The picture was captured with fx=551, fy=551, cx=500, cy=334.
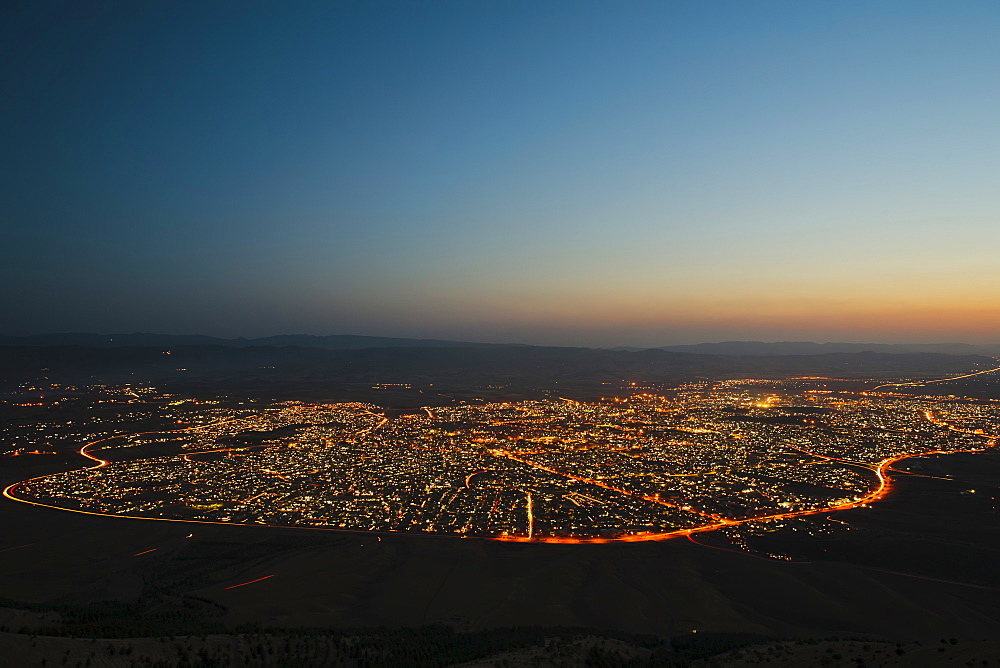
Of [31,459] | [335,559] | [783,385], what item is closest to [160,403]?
[31,459]

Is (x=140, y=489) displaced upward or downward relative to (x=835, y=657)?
downward

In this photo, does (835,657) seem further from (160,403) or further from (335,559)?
(160,403)

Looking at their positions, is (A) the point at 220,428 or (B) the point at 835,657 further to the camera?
(A) the point at 220,428

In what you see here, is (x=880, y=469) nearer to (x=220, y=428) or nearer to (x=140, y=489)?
(x=140, y=489)

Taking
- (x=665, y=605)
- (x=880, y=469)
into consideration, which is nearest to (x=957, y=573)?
(x=665, y=605)

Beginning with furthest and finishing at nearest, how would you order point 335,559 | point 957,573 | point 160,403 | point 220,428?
point 160,403 → point 220,428 → point 335,559 → point 957,573

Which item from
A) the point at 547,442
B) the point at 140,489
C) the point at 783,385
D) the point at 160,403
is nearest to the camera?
the point at 140,489
